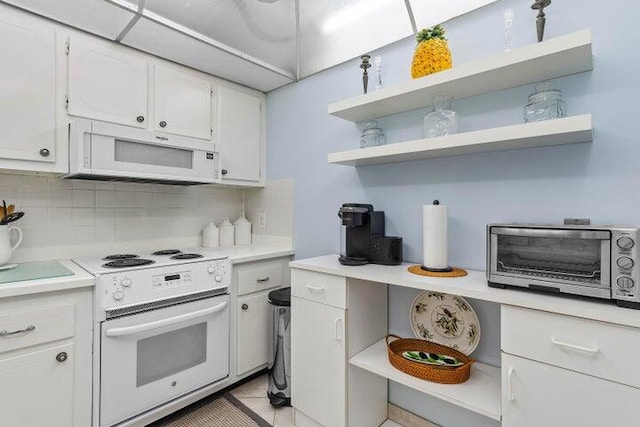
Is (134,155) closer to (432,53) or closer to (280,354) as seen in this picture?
(280,354)

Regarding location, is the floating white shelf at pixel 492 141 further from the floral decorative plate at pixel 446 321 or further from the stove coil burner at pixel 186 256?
the stove coil burner at pixel 186 256

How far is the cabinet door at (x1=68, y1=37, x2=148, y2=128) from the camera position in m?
1.78

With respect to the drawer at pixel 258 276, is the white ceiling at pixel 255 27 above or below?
above

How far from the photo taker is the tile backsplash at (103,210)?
187 cm

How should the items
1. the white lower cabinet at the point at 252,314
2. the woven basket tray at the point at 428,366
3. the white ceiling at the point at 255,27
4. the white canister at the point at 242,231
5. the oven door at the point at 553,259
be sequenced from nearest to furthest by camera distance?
the oven door at the point at 553,259, the woven basket tray at the point at 428,366, the white ceiling at the point at 255,27, the white lower cabinet at the point at 252,314, the white canister at the point at 242,231

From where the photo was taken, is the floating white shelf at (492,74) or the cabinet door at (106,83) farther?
the cabinet door at (106,83)

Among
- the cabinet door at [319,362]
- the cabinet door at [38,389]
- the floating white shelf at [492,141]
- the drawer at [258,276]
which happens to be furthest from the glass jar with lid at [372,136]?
the cabinet door at [38,389]

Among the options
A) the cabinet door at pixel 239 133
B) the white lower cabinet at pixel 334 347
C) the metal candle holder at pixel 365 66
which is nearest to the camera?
the white lower cabinet at pixel 334 347

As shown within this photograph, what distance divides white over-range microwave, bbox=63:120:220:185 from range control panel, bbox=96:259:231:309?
1.89 feet

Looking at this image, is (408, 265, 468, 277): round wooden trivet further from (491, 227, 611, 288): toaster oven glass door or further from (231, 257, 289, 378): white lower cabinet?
(231, 257, 289, 378): white lower cabinet

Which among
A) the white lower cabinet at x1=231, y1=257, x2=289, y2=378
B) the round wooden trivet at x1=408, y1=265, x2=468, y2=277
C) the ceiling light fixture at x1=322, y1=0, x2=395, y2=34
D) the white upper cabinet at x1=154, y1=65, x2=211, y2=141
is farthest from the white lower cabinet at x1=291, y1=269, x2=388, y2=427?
the ceiling light fixture at x1=322, y1=0, x2=395, y2=34

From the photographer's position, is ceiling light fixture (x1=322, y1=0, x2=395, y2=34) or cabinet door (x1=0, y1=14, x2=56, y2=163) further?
ceiling light fixture (x1=322, y1=0, x2=395, y2=34)

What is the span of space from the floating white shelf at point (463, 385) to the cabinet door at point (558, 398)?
0.40ft

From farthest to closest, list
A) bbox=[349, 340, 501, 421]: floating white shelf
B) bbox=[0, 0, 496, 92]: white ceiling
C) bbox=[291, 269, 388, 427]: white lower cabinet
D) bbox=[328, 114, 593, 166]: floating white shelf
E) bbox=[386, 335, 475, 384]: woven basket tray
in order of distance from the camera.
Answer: bbox=[0, 0, 496, 92]: white ceiling → bbox=[291, 269, 388, 427]: white lower cabinet → bbox=[386, 335, 475, 384]: woven basket tray → bbox=[349, 340, 501, 421]: floating white shelf → bbox=[328, 114, 593, 166]: floating white shelf
